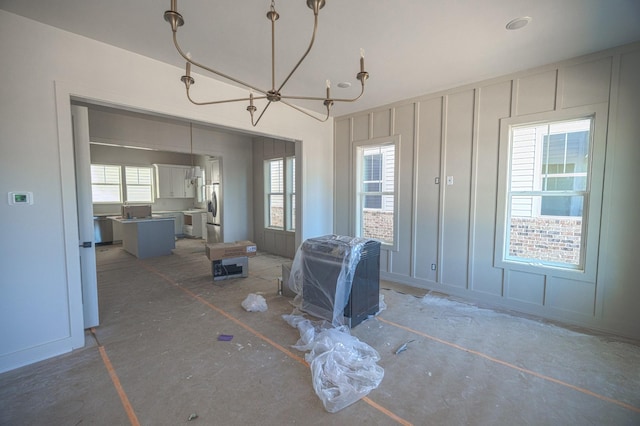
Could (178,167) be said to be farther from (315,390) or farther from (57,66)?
(315,390)

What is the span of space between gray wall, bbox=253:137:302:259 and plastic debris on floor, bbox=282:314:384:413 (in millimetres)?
3608

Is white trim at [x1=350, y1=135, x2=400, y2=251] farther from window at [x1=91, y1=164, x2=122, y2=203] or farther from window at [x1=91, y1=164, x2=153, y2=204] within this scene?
window at [x1=91, y1=164, x2=122, y2=203]

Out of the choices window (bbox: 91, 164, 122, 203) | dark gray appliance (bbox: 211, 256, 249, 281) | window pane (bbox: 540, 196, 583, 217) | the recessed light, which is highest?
the recessed light

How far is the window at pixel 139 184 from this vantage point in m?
8.11

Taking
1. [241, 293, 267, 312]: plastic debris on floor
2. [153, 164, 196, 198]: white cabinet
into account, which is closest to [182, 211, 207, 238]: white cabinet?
[153, 164, 196, 198]: white cabinet

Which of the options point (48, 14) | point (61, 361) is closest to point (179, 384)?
point (61, 361)

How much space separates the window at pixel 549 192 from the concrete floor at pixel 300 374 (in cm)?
88

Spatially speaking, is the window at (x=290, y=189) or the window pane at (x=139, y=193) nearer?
the window at (x=290, y=189)

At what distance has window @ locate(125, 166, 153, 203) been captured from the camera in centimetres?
811

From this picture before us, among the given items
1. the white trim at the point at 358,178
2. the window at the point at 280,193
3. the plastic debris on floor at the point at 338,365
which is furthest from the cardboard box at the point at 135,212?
the plastic debris on floor at the point at 338,365

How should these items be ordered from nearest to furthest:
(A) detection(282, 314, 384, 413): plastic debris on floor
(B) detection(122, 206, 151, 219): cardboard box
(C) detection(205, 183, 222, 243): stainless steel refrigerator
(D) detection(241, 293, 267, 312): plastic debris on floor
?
1. (A) detection(282, 314, 384, 413): plastic debris on floor
2. (D) detection(241, 293, 267, 312): plastic debris on floor
3. (B) detection(122, 206, 151, 219): cardboard box
4. (C) detection(205, 183, 222, 243): stainless steel refrigerator

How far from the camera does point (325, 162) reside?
202 inches

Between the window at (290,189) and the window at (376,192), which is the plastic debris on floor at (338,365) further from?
the window at (290,189)

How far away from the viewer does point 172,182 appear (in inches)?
343
